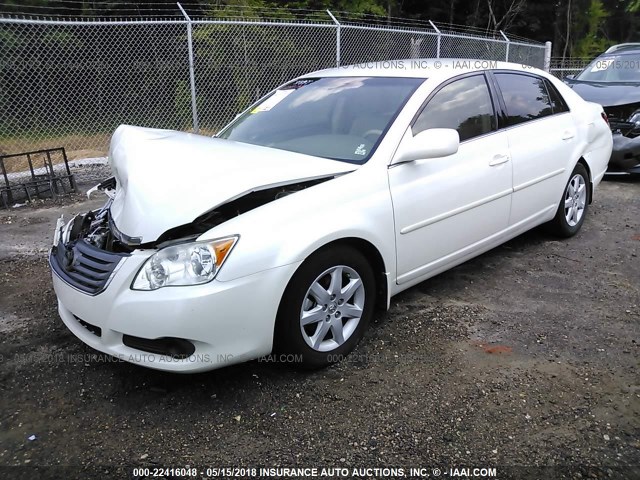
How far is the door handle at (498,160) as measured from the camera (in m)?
3.84

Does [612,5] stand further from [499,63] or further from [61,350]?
[61,350]

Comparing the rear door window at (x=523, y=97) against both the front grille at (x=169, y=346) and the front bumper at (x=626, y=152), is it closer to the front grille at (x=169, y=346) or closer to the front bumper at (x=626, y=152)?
the front grille at (x=169, y=346)

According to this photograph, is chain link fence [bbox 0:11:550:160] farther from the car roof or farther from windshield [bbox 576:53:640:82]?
the car roof

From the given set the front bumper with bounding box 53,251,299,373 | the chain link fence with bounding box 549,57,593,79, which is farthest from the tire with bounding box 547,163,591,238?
the chain link fence with bounding box 549,57,593,79

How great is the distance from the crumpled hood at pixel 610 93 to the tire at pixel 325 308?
6152 mm

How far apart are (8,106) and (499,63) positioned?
7.25 m

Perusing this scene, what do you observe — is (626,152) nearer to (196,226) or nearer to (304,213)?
(304,213)

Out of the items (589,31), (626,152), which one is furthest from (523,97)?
(589,31)

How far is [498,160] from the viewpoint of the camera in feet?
12.8

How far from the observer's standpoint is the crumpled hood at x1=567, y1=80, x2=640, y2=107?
7.48 metres

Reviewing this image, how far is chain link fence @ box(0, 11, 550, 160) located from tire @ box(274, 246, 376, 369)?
556 cm

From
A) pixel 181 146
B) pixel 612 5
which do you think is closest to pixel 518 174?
pixel 181 146

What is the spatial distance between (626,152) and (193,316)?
6.73 m

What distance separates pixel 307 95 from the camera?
3.97m
